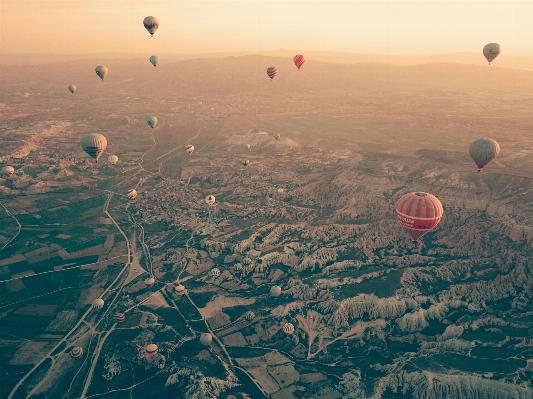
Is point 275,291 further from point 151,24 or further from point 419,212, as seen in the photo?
point 151,24

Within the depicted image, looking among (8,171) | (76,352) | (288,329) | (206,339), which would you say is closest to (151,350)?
(206,339)

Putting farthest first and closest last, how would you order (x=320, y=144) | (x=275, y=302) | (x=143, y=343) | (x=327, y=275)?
(x=320, y=144), (x=327, y=275), (x=275, y=302), (x=143, y=343)

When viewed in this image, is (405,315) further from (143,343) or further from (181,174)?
(181,174)

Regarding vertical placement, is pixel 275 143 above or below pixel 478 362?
above

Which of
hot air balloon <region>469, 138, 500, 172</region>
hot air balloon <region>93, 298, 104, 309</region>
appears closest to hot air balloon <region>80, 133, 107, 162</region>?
hot air balloon <region>93, 298, 104, 309</region>

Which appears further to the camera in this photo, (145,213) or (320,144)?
(320,144)

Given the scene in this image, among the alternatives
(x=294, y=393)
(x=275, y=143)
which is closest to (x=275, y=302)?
(x=294, y=393)

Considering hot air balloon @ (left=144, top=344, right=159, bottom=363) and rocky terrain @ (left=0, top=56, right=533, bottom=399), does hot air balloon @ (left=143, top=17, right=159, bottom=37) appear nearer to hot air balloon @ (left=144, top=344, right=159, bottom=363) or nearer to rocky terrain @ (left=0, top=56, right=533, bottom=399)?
rocky terrain @ (left=0, top=56, right=533, bottom=399)

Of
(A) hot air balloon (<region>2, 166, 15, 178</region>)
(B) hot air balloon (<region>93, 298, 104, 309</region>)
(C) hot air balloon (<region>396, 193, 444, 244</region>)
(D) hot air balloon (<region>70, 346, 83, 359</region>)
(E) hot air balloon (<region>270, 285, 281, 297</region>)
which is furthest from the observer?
(A) hot air balloon (<region>2, 166, 15, 178</region>)
